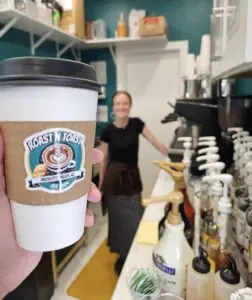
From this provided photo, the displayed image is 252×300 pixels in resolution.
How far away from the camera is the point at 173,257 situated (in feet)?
1.95

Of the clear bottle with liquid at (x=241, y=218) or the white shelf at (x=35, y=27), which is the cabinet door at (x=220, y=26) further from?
the white shelf at (x=35, y=27)

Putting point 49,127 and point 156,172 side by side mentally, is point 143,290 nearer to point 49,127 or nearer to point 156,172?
point 49,127

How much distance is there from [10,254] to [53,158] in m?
0.27

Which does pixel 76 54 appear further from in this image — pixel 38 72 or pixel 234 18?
pixel 38 72

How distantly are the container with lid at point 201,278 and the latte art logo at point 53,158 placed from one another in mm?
320

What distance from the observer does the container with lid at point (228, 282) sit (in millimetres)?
488

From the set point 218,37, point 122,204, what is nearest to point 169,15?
point 218,37

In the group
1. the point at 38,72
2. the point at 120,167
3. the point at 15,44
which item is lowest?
the point at 120,167

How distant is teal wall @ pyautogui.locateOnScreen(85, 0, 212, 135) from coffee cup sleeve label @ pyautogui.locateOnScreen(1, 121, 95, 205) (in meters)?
3.02

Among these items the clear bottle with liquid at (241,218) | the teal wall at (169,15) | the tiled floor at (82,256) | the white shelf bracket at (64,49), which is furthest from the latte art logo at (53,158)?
the white shelf bracket at (64,49)

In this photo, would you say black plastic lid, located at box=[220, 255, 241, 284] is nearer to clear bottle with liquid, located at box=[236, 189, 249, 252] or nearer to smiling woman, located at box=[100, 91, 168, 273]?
clear bottle with liquid, located at box=[236, 189, 249, 252]

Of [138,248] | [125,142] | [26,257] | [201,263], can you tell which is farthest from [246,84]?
[26,257]

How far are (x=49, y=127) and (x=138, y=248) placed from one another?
24.9 inches

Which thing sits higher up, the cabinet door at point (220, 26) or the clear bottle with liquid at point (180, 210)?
the cabinet door at point (220, 26)
